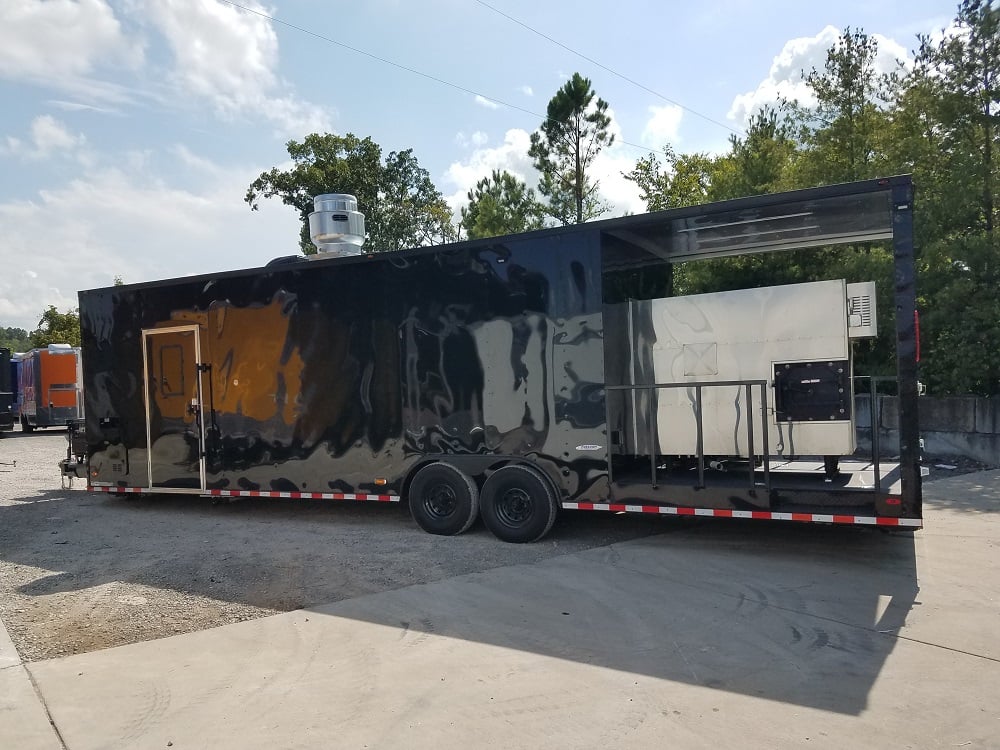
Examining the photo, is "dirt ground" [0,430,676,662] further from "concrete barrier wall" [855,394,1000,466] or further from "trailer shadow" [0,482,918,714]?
"concrete barrier wall" [855,394,1000,466]

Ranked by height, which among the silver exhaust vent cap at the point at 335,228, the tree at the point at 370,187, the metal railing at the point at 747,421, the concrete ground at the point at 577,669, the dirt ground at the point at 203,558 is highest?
the tree at the point at 370,187

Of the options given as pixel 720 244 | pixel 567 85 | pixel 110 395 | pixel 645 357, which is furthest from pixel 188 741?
pixel 567 85

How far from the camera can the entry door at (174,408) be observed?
31.6 ft

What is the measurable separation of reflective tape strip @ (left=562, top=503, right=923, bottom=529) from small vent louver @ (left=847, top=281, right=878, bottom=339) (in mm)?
1673

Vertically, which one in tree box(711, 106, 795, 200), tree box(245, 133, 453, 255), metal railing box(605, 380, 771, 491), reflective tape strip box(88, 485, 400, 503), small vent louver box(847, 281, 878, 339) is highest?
tree box(245, 133, 453, 255)

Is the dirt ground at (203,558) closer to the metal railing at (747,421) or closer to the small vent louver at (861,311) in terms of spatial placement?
the metal railing at (747,421)

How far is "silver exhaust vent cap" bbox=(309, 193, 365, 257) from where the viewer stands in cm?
971

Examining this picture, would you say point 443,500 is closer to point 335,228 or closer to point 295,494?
point 295,494

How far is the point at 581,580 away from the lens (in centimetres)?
641

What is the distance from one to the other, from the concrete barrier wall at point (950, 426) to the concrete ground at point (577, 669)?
6.74 metres

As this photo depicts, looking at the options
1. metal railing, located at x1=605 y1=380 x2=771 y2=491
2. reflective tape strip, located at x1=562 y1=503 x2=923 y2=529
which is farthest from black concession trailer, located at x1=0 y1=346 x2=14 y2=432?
metal railing, located at x1=605 y1=380 x2=771 y2=491

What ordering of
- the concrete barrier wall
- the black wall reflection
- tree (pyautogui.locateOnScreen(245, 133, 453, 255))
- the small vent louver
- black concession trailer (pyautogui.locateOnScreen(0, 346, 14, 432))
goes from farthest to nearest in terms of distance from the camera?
tree (pyautogui.locateOnScreen(245, 133, 453, 255)) → black concession trailer (pyautogui.locateOnScreen(0, 346, 14, 432)) → the concrete barrier wall → the black wall reflection → the small vent louver

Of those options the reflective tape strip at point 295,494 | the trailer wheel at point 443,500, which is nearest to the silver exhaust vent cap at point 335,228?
the reflective tape strip at point 295,494

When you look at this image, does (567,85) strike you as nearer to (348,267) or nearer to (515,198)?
(515,198)
